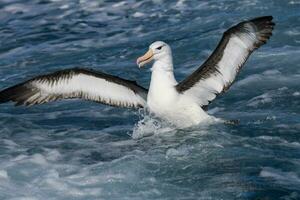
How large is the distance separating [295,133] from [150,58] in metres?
1.92

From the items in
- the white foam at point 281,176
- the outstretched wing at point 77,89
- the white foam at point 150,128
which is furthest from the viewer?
the white foam at point 150,128

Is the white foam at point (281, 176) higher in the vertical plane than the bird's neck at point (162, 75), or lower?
lower

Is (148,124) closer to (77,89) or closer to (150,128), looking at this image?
(150,128)

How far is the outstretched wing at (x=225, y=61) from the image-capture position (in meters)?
9.29

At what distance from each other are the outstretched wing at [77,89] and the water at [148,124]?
1.18ft

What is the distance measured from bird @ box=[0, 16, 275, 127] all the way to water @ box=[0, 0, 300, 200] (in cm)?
32

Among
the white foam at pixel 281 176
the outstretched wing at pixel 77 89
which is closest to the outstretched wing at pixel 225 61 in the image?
the outstretched wing at pixel 77 89

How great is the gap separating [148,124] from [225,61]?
1.20 metres

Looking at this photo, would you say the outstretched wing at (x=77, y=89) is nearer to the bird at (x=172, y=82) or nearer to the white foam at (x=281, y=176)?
the bird at (x=172, y=82)

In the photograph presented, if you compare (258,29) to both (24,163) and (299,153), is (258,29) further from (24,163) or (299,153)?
(24,163)

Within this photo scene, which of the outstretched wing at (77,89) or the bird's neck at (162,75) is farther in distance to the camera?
the outstretched wing at (77,89)

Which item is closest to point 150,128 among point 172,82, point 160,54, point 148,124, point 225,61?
point 148,124

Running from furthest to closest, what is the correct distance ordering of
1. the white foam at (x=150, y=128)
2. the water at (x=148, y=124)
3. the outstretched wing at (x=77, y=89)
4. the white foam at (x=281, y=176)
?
the white foam at (x=150, y=128) < the outstretched wing at (x=77, y=89) < the water at (x=148, y=124) < the white foam at (x=281, y=176)

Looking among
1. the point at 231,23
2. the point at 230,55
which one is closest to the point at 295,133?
the point at 230,55
